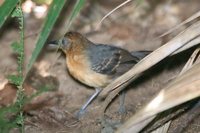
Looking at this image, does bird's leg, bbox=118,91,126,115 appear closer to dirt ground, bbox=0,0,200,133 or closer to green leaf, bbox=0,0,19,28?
dirt ground, bbox=0,0,200,133

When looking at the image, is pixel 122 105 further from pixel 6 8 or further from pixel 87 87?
pixel 6 8

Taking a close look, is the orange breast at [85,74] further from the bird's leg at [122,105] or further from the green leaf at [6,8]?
the green leaf at [6,8]

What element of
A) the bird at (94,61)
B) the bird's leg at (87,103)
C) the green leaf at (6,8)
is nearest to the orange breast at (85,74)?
the bird at (94,61)

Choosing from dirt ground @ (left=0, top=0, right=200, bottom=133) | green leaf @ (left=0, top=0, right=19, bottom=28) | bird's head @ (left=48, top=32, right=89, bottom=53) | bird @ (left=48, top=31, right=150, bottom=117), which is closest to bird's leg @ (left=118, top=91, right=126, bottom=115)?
dirt ground @ (left=0, top=0, right=200, bottom=133)

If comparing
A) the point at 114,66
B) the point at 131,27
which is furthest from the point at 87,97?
the point at 131,27

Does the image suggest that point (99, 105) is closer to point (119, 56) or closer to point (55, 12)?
point (119, 56)

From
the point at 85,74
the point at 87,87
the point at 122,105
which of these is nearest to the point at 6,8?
the point at 85,74
